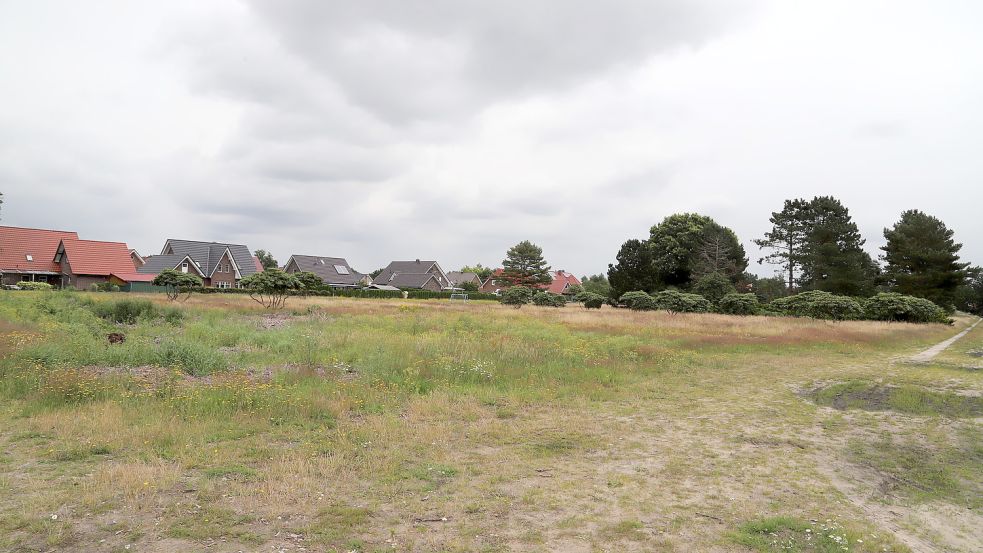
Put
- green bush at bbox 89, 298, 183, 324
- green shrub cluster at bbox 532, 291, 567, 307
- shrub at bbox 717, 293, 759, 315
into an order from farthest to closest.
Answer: green shrub cluster at bbox 532, 291, 567, 307 → shrub at bbox 717, 293, 759, 315 → green bush at bbox 89, 298, 183, 324

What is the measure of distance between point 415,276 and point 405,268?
4191 millimetres

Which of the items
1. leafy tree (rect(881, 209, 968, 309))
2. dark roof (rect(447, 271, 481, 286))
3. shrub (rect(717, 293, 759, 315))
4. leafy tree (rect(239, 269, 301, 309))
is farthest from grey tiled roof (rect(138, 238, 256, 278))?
leafy tree (rect(881, 209, 968, 309))

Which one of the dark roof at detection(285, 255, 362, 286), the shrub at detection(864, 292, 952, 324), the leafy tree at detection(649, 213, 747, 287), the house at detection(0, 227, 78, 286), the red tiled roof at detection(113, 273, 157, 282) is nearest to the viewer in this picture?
the shrub at detection(864, 292, 952, 324)

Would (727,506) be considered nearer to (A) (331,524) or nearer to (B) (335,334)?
(A) (331,524)

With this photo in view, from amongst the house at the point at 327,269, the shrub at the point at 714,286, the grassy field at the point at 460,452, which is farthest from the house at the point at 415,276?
the grassy field at the point at 460,452

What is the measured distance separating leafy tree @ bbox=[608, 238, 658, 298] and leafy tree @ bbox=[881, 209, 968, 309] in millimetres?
26852

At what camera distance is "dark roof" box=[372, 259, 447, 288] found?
86963 millimetres

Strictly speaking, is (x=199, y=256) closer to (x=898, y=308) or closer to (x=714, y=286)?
(x=714, y=286)

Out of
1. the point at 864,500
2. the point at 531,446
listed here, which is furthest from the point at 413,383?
the point at 864,500

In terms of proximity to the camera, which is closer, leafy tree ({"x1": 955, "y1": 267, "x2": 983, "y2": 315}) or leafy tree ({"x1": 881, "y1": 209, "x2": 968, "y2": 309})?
leafy tree ({"x1": 881, "y1": 209, "x2": 968, "y2": 309})

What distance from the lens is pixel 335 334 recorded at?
59.4ft

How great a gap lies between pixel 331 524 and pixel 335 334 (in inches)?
545

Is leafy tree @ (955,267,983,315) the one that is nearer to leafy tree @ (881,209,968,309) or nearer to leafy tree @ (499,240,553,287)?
leafy tree @ (881,209,968,309)

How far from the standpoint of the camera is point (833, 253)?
2052 inches
